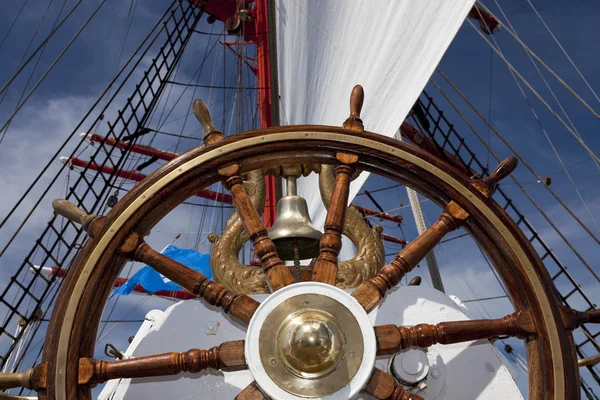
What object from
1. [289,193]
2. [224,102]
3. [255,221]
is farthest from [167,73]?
[255,221]

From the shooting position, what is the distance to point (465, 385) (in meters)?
1.70

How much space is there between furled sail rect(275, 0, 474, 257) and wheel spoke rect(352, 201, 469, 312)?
5.04ft

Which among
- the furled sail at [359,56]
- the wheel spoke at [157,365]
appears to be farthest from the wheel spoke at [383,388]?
the furled sail at [359,56]

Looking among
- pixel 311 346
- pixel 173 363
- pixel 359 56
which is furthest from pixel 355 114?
pixel 359 56

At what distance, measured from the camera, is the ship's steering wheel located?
47.9 inches

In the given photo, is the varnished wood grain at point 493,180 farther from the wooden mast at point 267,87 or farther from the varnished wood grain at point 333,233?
the wooden mast at point 267,87

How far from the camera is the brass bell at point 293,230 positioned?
76.8 inches

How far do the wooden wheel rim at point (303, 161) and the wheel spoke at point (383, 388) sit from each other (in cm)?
26

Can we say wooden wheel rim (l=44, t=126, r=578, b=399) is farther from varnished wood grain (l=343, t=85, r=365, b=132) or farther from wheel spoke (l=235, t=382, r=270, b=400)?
wheel spoke (l=235, t=382, r=270, b=400)

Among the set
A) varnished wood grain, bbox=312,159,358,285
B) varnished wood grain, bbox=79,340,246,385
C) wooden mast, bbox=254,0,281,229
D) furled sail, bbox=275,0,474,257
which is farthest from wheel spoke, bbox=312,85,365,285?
wooden mast, bbox=254,0,281,229

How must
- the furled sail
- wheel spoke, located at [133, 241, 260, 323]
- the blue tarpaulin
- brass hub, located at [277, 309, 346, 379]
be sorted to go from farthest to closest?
1. the blue tarpaulin
2. the furled sail
3. wheel spoke, located at [133, 241, 260, 323]
4. brass hub, located at [277, 309, 346, 379]

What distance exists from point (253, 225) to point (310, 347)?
36 cm

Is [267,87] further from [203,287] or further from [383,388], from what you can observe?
[383,388]

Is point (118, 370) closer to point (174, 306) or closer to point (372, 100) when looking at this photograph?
point (174, 306)
